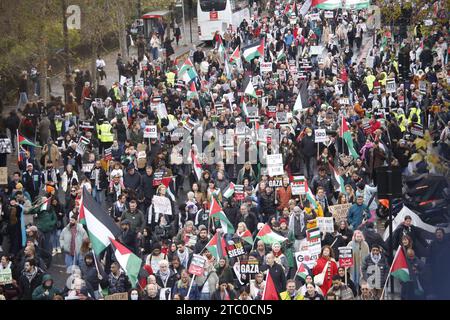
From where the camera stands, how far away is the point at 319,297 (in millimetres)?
15789

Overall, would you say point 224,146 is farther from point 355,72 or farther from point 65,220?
point 355,72

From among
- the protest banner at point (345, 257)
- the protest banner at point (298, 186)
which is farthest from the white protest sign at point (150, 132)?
the protest banner at point (345, 257)

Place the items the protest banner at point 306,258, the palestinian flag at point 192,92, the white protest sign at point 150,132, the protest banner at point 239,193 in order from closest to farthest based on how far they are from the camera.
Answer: the protest banner at point 306,258
the protest banner at point 239,193
the white protest sign at point 150,132
the palestinian flag at point 192,92

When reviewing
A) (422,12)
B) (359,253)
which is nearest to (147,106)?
(422,12)

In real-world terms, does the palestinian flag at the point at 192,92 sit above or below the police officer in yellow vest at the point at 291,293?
above

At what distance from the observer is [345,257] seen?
675 inches

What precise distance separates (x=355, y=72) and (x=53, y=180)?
1286 cm

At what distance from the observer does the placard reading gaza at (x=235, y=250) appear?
18094 millimetres

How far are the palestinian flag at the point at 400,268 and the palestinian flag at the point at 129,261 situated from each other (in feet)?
12.0

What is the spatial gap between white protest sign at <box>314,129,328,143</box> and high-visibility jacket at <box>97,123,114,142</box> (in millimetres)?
5095

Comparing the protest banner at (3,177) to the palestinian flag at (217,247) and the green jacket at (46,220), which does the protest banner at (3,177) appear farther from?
the palestinian flag at (217,247)

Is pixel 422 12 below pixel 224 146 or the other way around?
the other way around
